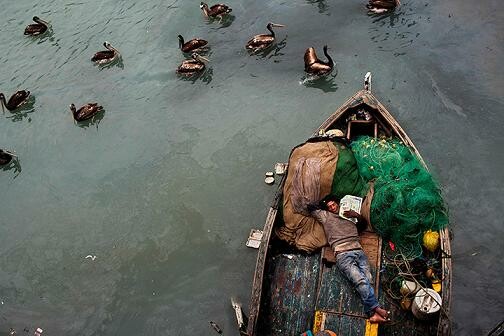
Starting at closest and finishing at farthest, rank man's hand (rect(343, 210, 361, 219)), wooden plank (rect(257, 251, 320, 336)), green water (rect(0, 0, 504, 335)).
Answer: wooden plank (rect(257, 251, 320, 336)) → man's hand (rect(343, 210, 361, 219)) → green water (rect(0, 0, 504, 335))

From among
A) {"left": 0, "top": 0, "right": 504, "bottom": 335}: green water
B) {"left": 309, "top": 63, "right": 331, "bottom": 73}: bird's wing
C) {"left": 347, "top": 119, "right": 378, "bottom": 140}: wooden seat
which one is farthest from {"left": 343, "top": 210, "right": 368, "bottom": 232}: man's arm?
{"left": 309, "top": 63, "right": 331, "bottom": 73}: bird's wing

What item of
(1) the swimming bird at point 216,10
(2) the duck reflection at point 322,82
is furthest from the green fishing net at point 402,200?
(1) the swimming bird at point 216,10

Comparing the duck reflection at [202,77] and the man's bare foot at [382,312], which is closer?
the man's bare foot at [382,312]

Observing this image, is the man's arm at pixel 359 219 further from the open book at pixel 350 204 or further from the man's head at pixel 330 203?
the man's head at pixel 330 203

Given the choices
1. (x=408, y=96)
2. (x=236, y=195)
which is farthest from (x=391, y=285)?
(x=408, y=96)

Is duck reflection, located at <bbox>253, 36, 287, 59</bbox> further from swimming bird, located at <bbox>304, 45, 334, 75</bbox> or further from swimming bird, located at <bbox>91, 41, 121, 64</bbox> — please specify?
swimming bird, located at <bbox>91, 41, 121, 64</bbox>

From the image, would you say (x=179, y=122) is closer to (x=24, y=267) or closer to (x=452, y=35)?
(x=24, y=267)

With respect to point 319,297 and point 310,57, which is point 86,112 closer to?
point 310,57
